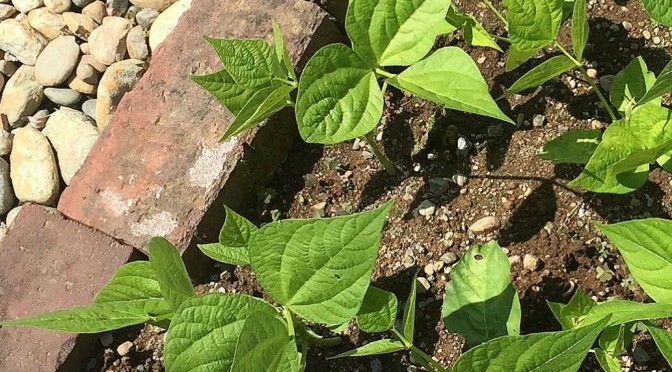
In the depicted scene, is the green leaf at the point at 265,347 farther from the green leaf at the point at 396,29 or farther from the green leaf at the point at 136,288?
the green leaf at the point at 396,29

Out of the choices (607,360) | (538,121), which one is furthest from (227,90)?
(607,360)

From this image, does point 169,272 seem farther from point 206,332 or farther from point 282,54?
point 282,54

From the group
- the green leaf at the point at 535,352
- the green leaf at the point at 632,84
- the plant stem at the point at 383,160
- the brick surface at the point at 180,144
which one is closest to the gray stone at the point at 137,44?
the brick surface at the point at 180,144

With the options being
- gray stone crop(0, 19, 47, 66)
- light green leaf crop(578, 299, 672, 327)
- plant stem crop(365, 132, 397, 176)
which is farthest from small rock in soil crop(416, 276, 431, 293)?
gray stone crop(0, 19, 47, 66)

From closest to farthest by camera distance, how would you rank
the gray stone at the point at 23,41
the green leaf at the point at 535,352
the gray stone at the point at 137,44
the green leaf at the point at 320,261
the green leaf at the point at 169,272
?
the green leaf at the point at 535,352, the green leaf at the point at 320,261, the green leaf at the point at 169,272, the gray stone at the point at 137,44, the gray stone at the point at 23,41

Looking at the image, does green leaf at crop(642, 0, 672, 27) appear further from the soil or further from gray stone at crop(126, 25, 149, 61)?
gray stone at crop(126, 25, 149, 61)
